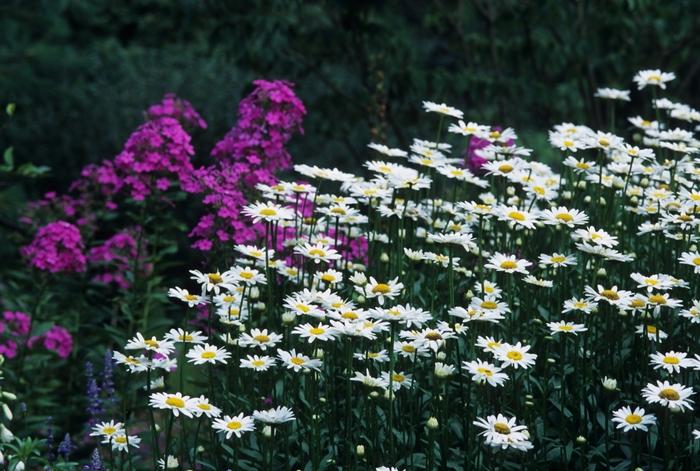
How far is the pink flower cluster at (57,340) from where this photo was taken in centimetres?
465

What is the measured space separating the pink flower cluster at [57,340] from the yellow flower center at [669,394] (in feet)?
10.1

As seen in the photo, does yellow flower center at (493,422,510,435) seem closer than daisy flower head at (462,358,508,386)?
Yes

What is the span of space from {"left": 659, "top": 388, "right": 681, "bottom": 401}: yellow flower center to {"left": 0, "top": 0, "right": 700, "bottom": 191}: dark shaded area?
127 inches

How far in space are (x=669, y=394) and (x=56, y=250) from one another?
2974 millimetres

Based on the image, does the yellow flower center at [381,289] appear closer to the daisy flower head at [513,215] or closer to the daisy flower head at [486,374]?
the daisy flower head at [486,374]

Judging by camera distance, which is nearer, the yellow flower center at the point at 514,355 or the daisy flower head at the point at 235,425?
the daisy flower head at the point at 235,425

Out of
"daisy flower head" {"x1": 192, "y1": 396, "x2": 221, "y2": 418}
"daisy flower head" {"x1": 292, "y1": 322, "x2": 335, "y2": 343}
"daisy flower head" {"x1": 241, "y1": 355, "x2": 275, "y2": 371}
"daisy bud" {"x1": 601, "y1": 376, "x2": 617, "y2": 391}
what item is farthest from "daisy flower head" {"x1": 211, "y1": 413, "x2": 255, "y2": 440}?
"daisy bud" {"x1": 601, "y1": 376, "x2": 617, "y2": 391}

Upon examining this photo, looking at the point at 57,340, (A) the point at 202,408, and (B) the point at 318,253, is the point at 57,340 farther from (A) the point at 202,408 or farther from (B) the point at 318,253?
(A) the point at 202,408

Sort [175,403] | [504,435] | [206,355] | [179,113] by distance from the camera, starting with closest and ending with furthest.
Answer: [504,435]
[175,403]
[206,355]
[179,113]

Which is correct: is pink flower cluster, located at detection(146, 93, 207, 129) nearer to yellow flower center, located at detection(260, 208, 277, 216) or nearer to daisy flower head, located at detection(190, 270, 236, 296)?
yellow flower center, located at detection(260, 208, 277, 216)

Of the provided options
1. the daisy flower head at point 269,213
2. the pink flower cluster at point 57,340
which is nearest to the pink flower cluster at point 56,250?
the pink flower cluster at point 57,340

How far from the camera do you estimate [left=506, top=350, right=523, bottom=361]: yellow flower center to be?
9.01ft

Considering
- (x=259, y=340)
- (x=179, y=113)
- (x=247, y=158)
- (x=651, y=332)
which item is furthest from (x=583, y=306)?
(x=179, y=113)

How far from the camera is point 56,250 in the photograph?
14.8ft
